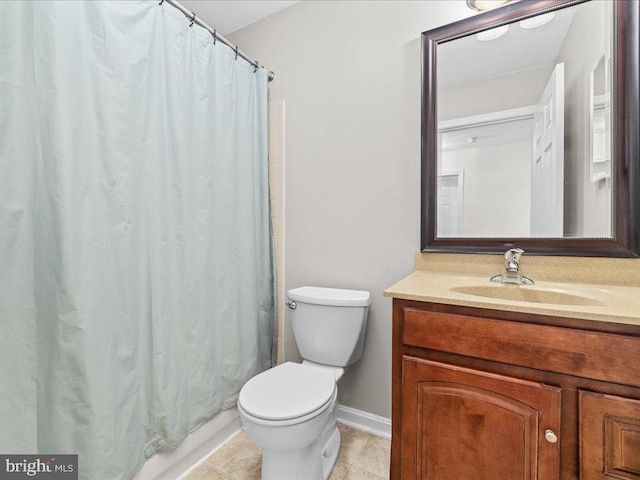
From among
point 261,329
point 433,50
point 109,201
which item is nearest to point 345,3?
point 433,50

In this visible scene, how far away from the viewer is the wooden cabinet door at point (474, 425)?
0.80 meters

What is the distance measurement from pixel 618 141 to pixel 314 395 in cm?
145

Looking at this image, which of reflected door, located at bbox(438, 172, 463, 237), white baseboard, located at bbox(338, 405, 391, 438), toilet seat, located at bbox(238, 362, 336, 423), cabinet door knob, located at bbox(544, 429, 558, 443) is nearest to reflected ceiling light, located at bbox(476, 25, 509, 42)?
reflected door, located at bbox(438, 172, 463, 237)

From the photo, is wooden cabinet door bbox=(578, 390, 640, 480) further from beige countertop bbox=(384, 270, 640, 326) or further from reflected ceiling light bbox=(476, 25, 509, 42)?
reflected ceiling light bbox=(476, 25, 509, 42)

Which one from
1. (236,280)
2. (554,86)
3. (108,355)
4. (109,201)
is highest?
(554,86)

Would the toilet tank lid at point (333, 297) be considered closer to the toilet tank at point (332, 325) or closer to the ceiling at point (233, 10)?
the toilet tank at point (332, 325)

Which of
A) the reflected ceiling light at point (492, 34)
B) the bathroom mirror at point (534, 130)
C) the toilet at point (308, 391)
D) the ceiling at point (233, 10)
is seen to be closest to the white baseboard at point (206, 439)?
the toilet at point (308, 391)

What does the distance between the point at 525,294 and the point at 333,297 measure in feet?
2.61

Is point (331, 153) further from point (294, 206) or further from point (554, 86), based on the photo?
point (554, 86)

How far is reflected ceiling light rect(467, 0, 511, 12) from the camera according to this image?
4.16 ft

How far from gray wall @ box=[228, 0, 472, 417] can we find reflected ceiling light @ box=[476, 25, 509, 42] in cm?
14

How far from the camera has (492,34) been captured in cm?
130

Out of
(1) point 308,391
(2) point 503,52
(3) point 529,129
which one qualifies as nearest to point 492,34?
(2) point 503,52

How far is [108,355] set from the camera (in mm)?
1028
